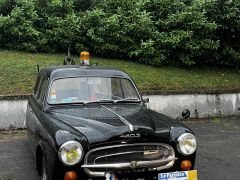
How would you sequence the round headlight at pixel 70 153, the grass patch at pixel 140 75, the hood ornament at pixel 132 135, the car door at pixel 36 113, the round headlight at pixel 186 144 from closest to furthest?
the round headlight at pixel 70 153
the hood ornament at pixel 132 135
the round headlight at pixel 186 144
the car door at pixel 36 113
the grass patch at pixel 140 75

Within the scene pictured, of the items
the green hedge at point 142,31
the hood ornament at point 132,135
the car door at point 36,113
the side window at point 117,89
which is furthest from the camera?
the green hedge at point 142,31

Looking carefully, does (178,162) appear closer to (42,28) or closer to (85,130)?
(85,130)

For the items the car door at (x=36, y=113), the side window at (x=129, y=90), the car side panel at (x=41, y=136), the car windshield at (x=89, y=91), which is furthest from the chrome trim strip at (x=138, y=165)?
the side window at (x=129, y=90)

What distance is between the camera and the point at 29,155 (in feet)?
24.2

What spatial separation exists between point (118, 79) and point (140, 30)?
690cm

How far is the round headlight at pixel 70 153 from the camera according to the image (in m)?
4.39

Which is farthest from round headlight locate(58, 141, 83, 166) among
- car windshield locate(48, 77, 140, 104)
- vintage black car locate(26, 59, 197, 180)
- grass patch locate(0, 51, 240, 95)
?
grass patch locate(0, 51, 240, 95)

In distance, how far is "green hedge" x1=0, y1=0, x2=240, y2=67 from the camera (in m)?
12.8

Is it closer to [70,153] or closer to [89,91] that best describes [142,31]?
[89,91]

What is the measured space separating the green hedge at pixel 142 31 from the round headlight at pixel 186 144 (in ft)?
25.6

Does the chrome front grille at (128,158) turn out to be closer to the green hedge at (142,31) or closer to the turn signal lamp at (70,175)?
the turn signal lamp at (70,175)

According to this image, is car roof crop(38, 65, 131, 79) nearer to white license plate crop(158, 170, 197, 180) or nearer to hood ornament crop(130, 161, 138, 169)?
hood ornament crop(130, 161, 138, 169)

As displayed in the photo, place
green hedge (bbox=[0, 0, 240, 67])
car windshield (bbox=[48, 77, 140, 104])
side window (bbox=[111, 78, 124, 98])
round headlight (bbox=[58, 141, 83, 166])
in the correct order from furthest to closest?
1. green hedge (bbox=[0, 0, 240, 67])
2. side window (bbox=[111, 78, 124, 98])
3. car windshield (bbox=[48, 77, 140, 104])
4. round headlight (bbox=[58, 141, 83, 166])

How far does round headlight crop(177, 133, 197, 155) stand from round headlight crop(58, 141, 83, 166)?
123 centimetres
